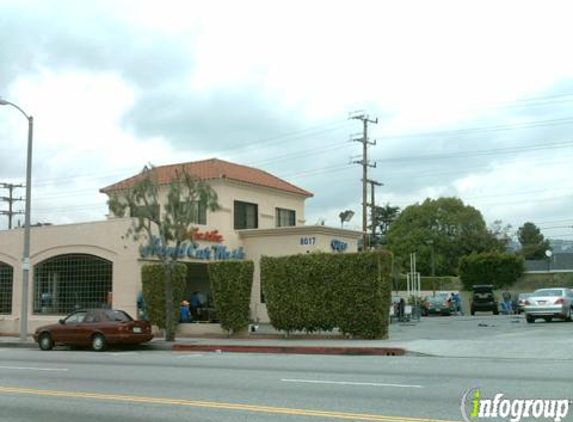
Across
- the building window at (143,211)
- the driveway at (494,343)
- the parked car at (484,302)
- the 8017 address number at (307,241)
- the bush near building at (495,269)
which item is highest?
the building window at (143,211)

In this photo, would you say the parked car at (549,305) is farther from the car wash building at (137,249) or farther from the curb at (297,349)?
the curb at (297,349)

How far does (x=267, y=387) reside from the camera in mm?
12375

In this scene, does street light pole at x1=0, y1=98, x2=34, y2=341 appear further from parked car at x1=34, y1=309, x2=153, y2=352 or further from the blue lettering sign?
the blue lettering sign

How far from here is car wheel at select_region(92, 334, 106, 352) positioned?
23641 mm

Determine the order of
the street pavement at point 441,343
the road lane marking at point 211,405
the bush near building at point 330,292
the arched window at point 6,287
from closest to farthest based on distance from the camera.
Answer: the road lane marking at point 211,405
the street pavement at point 441,343
the bush near building at point 330,292
the arched window at point 6,287

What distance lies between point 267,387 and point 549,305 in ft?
70.1

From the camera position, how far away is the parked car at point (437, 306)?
4809cm

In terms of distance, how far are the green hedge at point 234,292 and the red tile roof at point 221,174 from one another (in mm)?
9869

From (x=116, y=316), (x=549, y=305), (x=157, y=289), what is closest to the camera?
(x=116, y=316)

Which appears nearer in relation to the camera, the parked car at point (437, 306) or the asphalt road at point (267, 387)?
the asphalt road at point (267, 387)

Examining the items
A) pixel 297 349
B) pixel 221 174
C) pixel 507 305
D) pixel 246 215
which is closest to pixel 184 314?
pixel 297 349

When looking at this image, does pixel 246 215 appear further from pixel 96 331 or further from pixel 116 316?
pixel 96 331

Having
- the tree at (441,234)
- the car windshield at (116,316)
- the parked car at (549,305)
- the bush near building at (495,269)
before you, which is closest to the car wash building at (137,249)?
the car windshield at (116,316)

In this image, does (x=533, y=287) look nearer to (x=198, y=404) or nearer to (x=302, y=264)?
(x=302, y=264)
